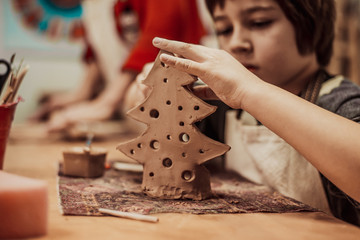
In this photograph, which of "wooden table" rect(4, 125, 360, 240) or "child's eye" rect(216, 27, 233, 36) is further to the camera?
"child's eye" rect(216, 27, 233, 36)

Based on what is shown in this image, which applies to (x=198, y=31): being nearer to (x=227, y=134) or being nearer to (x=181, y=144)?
(x=227, y=134)

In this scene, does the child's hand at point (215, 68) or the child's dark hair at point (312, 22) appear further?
the child's dark hair at point (312, 22)

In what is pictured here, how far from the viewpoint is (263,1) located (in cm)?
92

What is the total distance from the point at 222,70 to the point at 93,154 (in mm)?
377

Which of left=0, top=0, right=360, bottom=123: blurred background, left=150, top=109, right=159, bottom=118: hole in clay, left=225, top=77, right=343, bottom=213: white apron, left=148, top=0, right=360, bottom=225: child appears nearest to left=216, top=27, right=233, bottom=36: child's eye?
left=148, top=0, right=360, bottom=225: child

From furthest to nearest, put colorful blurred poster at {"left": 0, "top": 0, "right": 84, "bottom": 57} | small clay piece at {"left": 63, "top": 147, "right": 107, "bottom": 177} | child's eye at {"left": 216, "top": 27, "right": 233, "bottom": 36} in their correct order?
1. colorful blurred poster at {"left": 0, "top": 0, "right": 84, "bottom": 57}
2. child's eye at {"left": 216, "top": 27, "right": 233, "bottom": 36}
3. small clay piece at {"left": 63, "top": 147, "right": 107, "bottom": 177}

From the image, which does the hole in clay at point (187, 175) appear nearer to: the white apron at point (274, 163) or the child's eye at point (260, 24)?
the white apron at point (274, 163)

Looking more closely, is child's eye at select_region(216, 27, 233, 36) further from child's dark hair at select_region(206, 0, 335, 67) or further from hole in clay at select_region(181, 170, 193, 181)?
hole in clay at select_region(181, 170, 193, 181)

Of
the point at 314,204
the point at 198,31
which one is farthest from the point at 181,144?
the point at 198,31

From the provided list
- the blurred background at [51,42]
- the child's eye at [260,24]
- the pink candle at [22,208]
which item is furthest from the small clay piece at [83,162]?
the blurred background at [51,42]

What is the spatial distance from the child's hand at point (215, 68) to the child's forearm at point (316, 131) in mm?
22

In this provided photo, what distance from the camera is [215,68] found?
2.27ft

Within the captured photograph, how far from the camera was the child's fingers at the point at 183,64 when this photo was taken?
2.27ft

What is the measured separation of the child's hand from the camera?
69 centimetres
